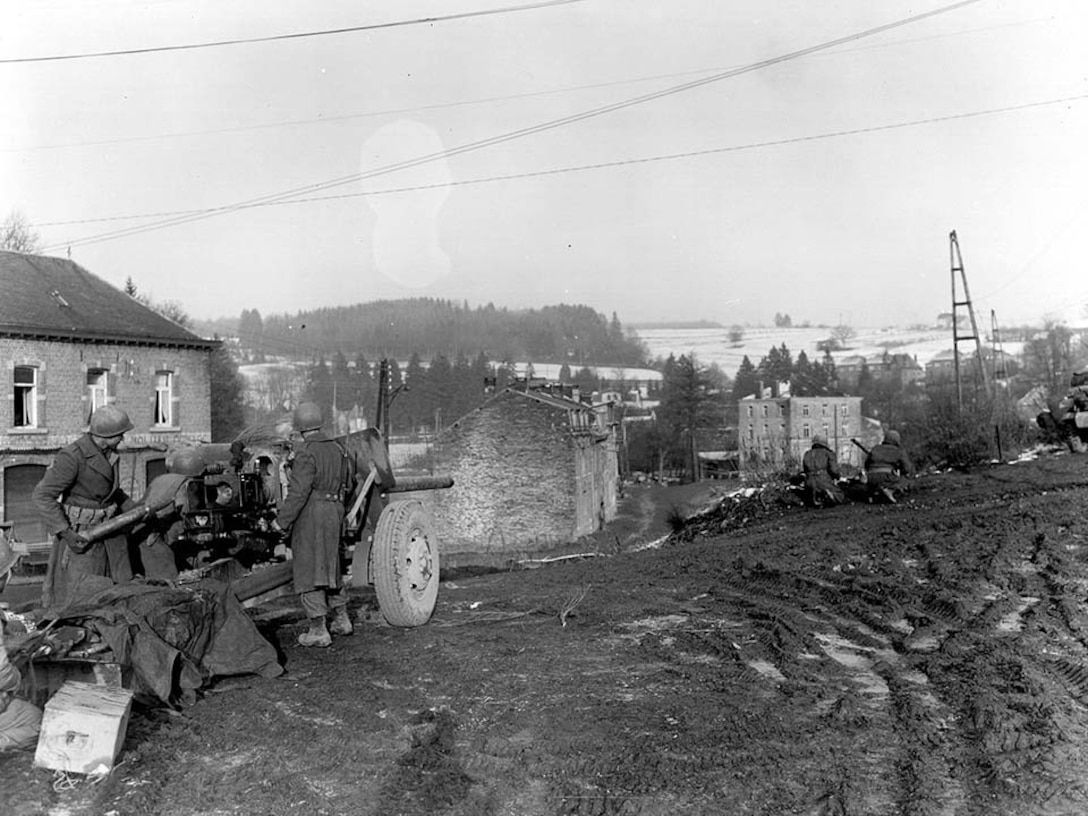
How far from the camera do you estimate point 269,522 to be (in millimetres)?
7059

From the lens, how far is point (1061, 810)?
370cm

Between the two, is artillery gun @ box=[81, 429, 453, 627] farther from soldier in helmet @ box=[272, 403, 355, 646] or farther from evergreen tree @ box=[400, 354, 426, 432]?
evergreen tree @ box=[400, 354, 426, 432]

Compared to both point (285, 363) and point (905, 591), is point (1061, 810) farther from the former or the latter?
point (285, 363)

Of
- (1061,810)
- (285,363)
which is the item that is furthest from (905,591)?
(285,363)

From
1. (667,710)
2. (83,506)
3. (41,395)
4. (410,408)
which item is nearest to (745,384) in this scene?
(410,408)

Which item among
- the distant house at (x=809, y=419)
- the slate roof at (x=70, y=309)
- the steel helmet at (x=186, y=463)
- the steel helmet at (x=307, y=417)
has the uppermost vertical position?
the slate roof at (x=70, y=309)

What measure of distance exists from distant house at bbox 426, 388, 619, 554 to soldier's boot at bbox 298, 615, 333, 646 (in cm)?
3338

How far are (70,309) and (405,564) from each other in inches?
1108

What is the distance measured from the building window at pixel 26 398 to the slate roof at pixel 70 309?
119cm

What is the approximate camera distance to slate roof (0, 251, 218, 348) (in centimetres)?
2947

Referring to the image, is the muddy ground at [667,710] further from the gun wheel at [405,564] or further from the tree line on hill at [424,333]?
the tree line on hill at [424,333]

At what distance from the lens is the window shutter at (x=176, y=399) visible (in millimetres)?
34250

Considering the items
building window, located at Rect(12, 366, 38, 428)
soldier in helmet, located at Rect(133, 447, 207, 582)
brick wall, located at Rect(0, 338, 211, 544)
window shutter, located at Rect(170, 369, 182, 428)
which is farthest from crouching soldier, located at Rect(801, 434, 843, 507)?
window shutter, located at Rect(170, 369, 182, 428)

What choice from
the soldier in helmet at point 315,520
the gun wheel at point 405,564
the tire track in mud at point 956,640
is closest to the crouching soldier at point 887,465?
the tire track in mud at point 956,640
